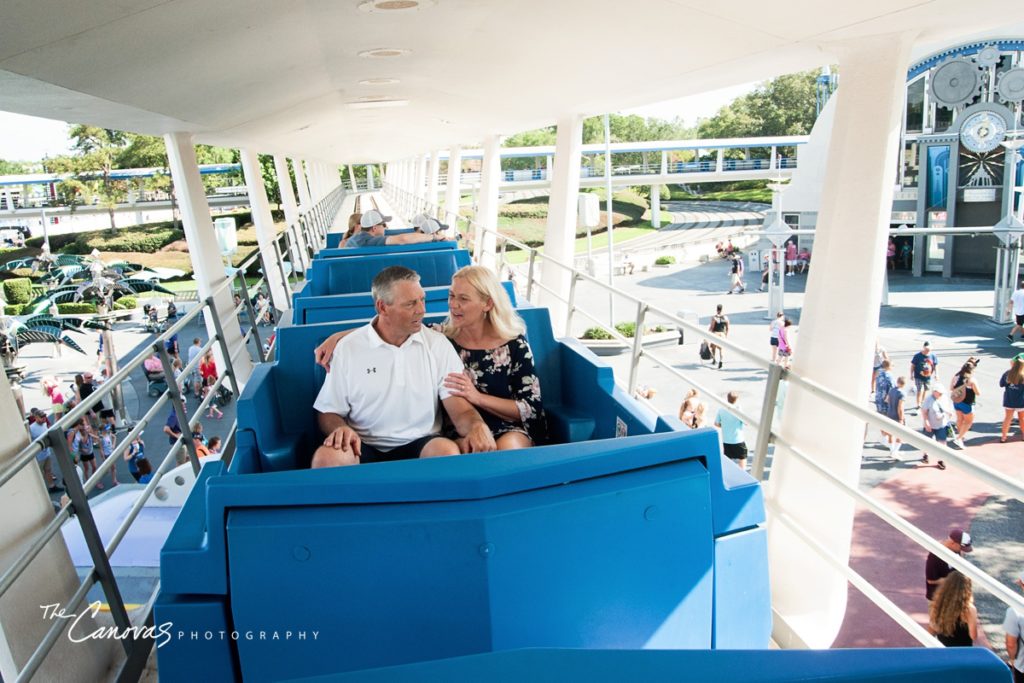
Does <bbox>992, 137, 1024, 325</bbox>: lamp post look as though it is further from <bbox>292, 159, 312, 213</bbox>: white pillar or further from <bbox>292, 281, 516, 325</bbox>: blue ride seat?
<bbox>292, 159, 312, 213</bbox>: white pillar

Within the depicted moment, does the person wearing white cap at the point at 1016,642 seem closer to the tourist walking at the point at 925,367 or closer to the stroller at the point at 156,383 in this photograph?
the tourist walking at the point at 925,367

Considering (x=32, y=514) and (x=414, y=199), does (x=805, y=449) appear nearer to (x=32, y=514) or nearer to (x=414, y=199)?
(x=32, y=514)

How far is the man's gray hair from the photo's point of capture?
2.80 meters

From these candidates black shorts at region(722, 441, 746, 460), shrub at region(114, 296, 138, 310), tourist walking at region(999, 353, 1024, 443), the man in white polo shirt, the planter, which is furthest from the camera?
shrub at region(114, 296, 138, 310)

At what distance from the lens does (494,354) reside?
3029 millimetres

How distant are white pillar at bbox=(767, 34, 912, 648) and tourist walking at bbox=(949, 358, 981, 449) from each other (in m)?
7.17

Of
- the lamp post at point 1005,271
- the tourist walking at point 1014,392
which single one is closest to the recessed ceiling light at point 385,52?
the tourist walking at point 1014,392

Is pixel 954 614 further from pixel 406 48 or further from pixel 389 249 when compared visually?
pixel 406 48

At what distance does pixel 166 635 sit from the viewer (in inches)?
60.4

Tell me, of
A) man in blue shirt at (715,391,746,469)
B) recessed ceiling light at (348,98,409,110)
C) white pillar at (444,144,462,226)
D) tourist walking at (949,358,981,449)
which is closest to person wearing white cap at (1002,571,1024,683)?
man in blue shirt at (715,391,746,469)

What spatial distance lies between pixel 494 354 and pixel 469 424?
38 centimetres

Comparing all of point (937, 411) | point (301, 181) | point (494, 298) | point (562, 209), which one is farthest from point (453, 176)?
point (494, 298)

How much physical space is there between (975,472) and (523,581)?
129cm

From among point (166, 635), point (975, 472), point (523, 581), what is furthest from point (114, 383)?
point (975, 472)
